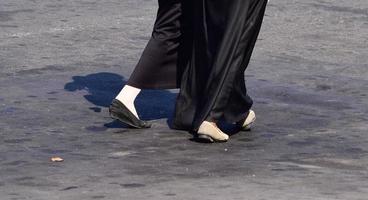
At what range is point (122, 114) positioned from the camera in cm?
759

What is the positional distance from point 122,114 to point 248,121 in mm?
770

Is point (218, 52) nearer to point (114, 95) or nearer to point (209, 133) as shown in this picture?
point (209, 133)

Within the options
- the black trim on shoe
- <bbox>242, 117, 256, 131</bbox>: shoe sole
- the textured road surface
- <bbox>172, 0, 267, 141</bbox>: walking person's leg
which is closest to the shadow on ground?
the textured road surface

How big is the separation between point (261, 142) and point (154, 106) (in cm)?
118

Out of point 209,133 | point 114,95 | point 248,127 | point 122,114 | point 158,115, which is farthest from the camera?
point 114,95

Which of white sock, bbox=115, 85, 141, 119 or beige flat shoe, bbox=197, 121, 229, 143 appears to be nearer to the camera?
beige flat shoe, bbox=197, 121, 229, 143

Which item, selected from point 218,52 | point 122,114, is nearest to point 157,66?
point 122,114

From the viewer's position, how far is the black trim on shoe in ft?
24.8

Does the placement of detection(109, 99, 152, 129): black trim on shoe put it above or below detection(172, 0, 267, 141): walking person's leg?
below

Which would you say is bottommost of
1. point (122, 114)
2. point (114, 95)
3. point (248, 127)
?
point (114, 95)

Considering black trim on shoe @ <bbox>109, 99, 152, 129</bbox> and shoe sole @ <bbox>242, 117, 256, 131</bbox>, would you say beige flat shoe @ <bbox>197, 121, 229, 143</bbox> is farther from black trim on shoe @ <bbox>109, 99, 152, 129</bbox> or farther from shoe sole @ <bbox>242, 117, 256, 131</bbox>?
black trim on shoe @ <bbox>109, 99, 152, 129</bbox>

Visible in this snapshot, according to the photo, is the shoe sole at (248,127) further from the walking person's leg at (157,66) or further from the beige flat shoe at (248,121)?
the walking person's leg at (157,66)

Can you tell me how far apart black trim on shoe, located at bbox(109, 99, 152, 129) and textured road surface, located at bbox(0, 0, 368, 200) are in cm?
7

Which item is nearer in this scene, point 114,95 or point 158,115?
point 158,115
